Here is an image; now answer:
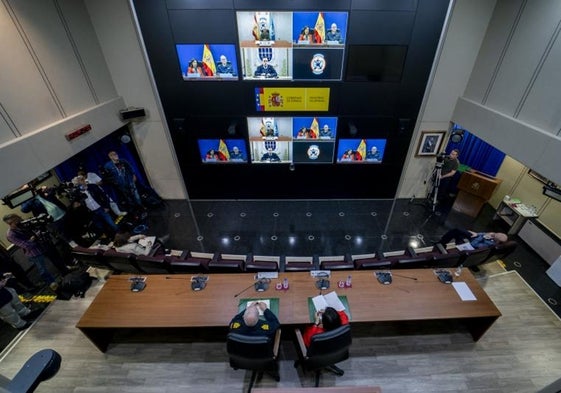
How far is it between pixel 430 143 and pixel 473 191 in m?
1.54

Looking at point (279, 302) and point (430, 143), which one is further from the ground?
point (430, 143)

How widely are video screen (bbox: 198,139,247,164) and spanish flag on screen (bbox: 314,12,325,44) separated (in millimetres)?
2637

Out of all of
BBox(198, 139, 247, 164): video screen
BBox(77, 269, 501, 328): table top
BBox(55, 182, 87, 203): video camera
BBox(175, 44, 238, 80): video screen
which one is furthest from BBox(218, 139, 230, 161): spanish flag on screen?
BBox(77, 269, 501, 328): table top

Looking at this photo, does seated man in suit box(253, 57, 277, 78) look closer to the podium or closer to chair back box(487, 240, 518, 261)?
chair back box(487, 240, 518, 261)

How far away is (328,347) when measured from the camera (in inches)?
105

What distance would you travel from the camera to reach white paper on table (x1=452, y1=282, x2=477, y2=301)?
133 inches

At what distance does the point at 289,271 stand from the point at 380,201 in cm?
406

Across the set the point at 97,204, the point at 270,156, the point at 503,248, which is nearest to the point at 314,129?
the point at 270,156

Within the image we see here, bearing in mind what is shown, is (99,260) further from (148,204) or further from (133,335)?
(148,204)

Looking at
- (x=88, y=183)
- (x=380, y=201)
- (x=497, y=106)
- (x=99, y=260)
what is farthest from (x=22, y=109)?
(x=497, y=106)

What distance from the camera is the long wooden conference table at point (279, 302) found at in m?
3.18

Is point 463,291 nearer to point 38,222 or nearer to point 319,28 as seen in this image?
point 319,28

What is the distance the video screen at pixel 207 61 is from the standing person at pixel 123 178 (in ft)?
7.82

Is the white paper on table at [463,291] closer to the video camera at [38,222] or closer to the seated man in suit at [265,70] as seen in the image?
the seated man in suit at [265,70]
